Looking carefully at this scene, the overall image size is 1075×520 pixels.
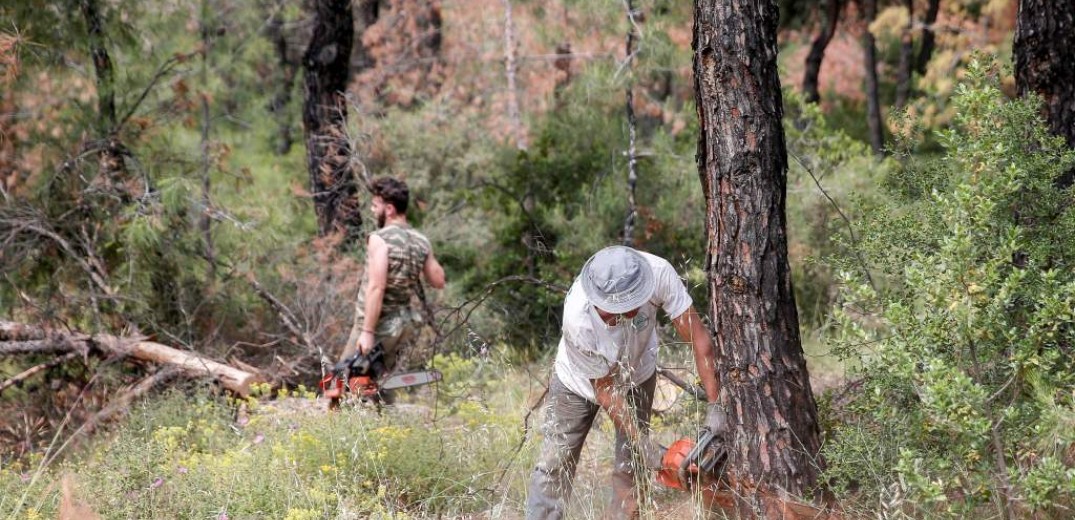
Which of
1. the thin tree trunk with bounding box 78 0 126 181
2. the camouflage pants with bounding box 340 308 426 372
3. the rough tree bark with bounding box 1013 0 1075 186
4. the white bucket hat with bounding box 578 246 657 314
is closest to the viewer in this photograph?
the white bucket hat with bounding box 578 246 657 314

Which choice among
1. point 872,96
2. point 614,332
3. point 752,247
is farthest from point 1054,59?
point 872,96

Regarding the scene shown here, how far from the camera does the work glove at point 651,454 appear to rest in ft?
14.0

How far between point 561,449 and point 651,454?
39cm

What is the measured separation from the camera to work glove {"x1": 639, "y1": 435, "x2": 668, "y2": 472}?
4262mm

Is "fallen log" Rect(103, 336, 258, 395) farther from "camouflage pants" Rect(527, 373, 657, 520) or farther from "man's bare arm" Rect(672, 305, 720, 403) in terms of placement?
"man's bare arm" Rect(672, 305, 720, 403)

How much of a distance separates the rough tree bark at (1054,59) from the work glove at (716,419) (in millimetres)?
2163

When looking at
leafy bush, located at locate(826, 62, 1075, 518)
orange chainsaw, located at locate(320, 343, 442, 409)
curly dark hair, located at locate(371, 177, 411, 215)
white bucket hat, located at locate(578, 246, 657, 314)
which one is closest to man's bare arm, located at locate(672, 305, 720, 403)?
white bucket hat, located at locate(578, 246, 657, 314)

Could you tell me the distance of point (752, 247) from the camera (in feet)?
13.6

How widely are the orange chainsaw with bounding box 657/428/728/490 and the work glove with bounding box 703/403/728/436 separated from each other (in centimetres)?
2

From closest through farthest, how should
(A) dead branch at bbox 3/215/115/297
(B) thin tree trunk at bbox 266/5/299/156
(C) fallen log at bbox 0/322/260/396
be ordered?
(C) fallen log at bbox 0/322/260/396, (A) dead branch at bbox 3/215/115/297, (B) thin tree trunk at bbox 266/5/299/156

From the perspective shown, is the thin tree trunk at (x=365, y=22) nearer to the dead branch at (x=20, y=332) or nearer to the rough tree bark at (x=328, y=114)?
the rough tree bark at (x=328, y=114)

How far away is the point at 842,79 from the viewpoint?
66.7 feet

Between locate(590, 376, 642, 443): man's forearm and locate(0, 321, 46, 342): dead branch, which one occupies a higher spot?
locate(590, 376, 642, 443): man's forearm

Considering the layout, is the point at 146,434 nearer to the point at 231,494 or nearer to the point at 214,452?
the point at 214,452
